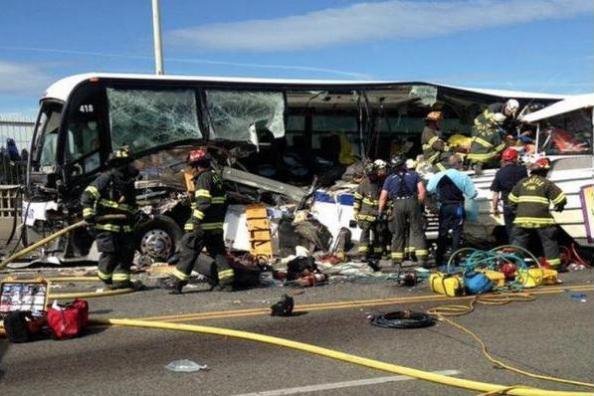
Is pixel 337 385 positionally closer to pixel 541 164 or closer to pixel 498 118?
pixel 541 164

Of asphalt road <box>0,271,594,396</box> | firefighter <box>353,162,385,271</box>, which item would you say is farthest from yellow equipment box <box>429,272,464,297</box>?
firefighter <box>353,162,385,271</box>

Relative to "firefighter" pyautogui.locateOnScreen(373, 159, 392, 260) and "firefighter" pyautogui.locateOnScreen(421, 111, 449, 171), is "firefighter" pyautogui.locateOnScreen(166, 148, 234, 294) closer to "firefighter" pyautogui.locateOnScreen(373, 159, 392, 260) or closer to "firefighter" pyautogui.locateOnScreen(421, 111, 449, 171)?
"firefighter" pyautogui.locateOnScreen(373, 159, 392, 260)

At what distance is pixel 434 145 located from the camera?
12891 millimetres

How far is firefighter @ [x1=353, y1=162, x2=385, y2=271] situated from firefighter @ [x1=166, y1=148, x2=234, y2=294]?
3.00 m

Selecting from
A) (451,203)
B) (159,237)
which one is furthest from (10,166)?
(451,203)

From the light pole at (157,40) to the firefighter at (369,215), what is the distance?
8.82 metres

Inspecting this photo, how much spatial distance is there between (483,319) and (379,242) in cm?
452

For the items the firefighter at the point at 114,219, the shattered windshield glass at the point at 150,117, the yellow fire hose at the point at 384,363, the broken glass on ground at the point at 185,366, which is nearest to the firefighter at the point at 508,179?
the yellow fire hose at the point at 384,363

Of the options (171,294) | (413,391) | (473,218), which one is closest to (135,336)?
(171,294)

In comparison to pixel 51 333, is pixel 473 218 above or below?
above

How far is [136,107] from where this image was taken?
11.7 metres

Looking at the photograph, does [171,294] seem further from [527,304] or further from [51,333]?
[527,304]

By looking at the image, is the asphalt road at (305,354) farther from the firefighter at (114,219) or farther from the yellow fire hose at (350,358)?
the firefighter at (114,219)

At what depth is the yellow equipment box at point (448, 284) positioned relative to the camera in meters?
8.33
